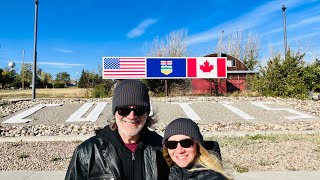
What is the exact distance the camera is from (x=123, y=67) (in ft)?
61.0

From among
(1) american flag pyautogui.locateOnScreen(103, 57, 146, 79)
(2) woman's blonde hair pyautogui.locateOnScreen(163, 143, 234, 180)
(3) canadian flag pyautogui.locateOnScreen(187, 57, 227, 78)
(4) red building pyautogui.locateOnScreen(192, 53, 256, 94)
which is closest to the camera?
(2) woman's blonde hair pyautogui.locateOnScreen(163, 143, 234, 180)

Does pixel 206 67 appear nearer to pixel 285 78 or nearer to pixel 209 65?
pixel 209 65

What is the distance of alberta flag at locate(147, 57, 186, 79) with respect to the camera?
18766 millimetres

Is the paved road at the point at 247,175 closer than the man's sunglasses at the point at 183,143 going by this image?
No

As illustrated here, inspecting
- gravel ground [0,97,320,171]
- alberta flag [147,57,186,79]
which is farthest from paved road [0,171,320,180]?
alberta flag [147,57,186,79]

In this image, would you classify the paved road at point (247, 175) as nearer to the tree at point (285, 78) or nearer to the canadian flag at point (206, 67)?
the canadian flag at point (206, 67)

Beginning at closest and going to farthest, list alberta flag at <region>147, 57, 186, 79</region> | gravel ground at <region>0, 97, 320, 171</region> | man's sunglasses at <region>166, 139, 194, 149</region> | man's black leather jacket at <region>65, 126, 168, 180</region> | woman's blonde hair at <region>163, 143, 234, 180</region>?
man's black leather jacket at <region>65, 126, 168, 180</region>, woman's blonde hair at <region>163, 143, 234, 180</region>, man's sunglasses at <region>166, 139, 194, 149</region>, gravel ground at <region>0, 97, 320, 171</region>, alberta flag at <region>147, 57, 186, 79</region>

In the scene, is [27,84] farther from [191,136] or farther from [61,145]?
[191,136]

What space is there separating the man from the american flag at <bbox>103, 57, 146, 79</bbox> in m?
16.3

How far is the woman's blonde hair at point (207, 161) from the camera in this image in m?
2.15

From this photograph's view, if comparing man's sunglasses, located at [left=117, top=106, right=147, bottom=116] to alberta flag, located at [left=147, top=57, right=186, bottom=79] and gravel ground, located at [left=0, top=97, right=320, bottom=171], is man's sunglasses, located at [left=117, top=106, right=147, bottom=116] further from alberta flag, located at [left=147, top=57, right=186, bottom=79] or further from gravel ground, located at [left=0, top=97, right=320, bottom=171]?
alberta flag, located at [left=147, top=57, right=186, bottom=79]

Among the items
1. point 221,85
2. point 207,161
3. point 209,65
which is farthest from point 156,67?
point 207,161

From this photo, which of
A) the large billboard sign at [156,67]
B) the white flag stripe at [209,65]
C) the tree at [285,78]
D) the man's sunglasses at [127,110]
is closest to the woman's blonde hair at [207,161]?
the man's sunglasses at [127,110]

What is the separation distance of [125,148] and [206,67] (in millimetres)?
17662
